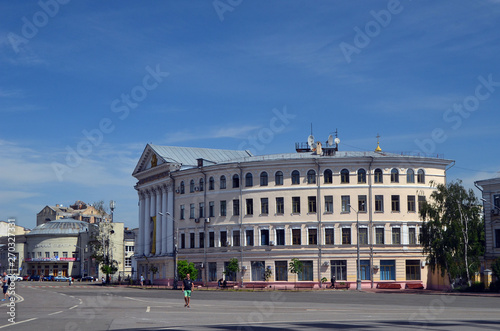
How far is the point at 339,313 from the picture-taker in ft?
99.6

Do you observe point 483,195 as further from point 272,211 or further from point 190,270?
point 190,270

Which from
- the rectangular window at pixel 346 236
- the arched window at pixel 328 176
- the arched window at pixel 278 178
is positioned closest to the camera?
the rectangular window at pixel 346 236

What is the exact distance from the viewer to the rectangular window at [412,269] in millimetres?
74188

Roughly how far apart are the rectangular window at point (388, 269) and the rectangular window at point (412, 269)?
159 cm

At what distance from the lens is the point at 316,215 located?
75750 mm

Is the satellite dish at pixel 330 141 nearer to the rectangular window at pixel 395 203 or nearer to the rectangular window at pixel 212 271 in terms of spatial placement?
the rectangular window at pixel 395 203

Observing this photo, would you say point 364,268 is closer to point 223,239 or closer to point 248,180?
point 248,180

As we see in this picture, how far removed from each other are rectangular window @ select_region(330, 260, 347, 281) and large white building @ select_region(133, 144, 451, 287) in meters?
0.11

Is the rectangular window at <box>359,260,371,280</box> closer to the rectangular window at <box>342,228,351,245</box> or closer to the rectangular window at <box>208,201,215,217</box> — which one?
the rectangular window at <box>342,228,351,245</box>

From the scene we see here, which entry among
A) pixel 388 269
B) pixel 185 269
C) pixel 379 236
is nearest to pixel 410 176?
pixel 379 236

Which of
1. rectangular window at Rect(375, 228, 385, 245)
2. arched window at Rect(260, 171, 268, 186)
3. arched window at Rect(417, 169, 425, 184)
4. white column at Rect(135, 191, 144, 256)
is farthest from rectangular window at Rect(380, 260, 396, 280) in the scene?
white column at Rect(135, 191, 144, 256)

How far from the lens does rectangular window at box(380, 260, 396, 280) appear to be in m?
73.7

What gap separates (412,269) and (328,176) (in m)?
13.7

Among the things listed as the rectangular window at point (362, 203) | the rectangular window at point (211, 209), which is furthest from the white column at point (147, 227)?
the rectangular window at point (362, 203)
